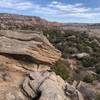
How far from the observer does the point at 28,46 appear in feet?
62.8

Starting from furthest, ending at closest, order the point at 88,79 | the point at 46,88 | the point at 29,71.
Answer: the point at 88,79, the point at 29,71, the point at 46,88

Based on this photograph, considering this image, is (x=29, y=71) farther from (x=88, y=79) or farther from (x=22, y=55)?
(x=88, y=79)

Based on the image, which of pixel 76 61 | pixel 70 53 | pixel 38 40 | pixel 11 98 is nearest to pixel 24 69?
pixel 38 40

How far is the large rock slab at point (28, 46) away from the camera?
18917mm

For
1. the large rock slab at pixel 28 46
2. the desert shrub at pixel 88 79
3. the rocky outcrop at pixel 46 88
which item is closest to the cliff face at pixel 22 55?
the large rock slab at pixel 28 46

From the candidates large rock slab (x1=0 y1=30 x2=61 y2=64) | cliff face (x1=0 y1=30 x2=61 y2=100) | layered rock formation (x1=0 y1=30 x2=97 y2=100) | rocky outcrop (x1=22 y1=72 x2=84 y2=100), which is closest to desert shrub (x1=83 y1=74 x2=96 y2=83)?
layered rock formation (x1=0 y1=30 x2=97 y2=100)

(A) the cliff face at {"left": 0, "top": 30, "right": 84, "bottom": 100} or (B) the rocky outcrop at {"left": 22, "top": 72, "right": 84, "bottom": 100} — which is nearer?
(B) the rocky outcrop at {"left": 22, "top": 72, "right": 84, "bottom": 100}

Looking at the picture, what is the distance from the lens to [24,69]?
1902cm

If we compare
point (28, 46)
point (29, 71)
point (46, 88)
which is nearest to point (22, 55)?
point (28, 46)

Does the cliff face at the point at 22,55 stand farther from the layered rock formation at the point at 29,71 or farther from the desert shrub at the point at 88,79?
the desert shrub at the point at 88,79

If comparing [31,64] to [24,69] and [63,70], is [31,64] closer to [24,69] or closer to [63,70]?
[24,69]

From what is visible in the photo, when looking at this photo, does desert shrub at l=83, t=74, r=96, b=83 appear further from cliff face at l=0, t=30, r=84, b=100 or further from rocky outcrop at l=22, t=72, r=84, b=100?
rocky outcrop at l=22, t=72, r=84, b=100

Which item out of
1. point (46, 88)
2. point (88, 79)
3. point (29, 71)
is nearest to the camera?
point (46, 88)

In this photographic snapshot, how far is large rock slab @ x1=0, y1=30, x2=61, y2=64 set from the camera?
18.9 m
